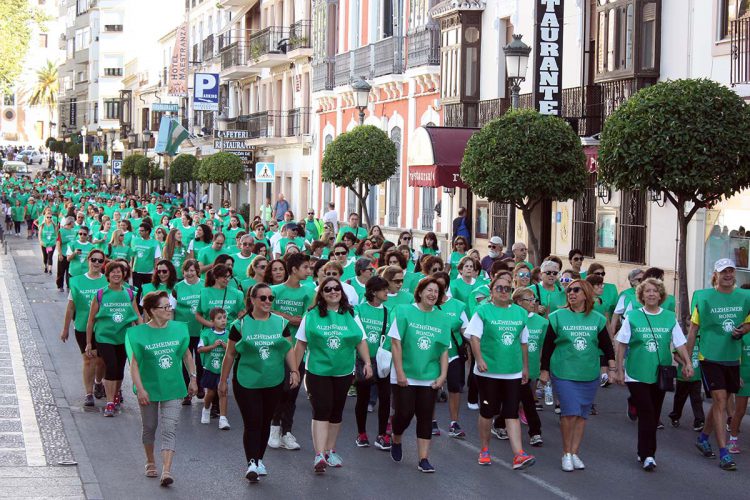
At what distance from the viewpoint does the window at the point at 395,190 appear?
3638 centimetres

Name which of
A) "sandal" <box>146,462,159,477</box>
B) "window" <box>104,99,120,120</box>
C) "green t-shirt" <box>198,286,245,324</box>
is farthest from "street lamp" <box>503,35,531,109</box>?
"window" <box>104,99,120,120</box>

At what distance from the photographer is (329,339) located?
10812 mm

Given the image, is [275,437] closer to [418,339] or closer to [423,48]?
[418,339]

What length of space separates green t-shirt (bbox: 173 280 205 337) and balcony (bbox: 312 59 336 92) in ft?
94.5

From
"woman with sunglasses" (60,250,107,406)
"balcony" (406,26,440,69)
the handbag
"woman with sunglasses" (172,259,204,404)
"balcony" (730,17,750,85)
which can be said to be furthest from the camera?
A: "balcony" (406,26,440,69)

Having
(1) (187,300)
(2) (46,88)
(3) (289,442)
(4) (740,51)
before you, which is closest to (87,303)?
(1) (187,300)

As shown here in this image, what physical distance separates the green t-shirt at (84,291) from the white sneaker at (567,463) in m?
5.49

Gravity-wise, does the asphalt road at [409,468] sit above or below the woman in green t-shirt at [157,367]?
below

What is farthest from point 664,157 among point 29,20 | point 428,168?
point 29,20

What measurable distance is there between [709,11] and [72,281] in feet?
37.9

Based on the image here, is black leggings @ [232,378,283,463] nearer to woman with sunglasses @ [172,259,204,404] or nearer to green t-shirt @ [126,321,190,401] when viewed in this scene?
green t-shirt @ [126,321,190,401]

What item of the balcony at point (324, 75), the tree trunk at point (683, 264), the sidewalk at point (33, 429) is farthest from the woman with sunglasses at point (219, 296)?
the balcony at point (324, 75)

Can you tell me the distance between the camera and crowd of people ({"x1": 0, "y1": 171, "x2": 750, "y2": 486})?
10664 millimetres

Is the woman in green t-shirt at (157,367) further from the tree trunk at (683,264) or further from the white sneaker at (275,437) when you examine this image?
the tree trunk at (683,264)
